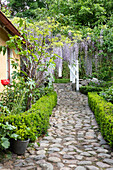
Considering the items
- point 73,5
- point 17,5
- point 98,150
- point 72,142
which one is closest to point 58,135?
point 72,142

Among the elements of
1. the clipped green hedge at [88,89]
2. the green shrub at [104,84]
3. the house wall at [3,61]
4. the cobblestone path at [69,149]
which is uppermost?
the house wall at [3,61]

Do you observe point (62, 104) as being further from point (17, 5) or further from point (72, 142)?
point (17, 5)

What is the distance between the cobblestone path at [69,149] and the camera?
253 cm

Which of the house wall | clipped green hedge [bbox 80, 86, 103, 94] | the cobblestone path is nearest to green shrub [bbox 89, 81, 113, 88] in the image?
clipped green hedge [bbox 80, 86, 103, 94]

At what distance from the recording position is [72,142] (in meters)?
3.50

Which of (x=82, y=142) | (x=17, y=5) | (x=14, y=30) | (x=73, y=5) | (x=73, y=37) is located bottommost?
(x=82, y=142)

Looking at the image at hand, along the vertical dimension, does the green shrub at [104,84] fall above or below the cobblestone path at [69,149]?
above

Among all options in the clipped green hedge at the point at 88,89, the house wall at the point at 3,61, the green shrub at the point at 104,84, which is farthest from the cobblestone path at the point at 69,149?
the green shrub at the point at 104,84

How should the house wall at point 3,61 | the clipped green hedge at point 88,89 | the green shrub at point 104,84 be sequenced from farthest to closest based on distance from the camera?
1. the green shrub at point 104,84
2. the clipped green hedge at point 88,89
3. the house wall at point 3,61

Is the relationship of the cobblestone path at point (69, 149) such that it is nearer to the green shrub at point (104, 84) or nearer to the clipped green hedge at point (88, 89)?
the clipped green hedge at point (88, 89)

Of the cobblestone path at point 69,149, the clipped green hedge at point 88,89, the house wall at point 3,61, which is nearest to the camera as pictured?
the cobblestone path at point 69,149

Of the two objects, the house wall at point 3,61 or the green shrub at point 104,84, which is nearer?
the house wall at point 3,61

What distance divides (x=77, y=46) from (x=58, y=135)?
616cm

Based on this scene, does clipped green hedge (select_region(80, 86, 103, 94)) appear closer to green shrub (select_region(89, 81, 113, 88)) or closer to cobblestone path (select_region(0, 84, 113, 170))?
green shrub (select_region(89, 81, 113, 88))
